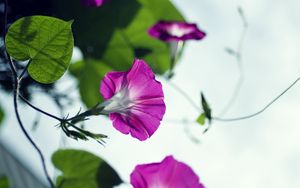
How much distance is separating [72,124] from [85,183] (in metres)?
0.31

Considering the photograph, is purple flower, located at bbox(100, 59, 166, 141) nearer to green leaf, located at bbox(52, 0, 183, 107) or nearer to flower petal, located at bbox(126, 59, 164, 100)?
flower petal, located at bbox(126, 59, 164, 100)

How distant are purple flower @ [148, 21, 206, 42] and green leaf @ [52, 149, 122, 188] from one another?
1.07ft

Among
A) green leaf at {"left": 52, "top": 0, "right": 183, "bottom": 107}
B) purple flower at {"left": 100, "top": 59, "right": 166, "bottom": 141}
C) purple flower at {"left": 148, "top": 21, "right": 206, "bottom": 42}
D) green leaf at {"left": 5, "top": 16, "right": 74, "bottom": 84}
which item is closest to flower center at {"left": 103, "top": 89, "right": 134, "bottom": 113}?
purple flower at {"left": 100, "top": 59, "right": 166, "bottom": 141}

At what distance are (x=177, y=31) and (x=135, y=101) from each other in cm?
50

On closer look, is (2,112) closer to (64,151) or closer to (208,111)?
(64,151)

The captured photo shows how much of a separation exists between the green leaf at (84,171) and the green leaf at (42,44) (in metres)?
0.32

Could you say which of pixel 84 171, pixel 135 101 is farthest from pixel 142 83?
pixel 84 171

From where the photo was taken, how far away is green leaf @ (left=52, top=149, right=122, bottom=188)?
86 cm

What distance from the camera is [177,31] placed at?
3.77 ft

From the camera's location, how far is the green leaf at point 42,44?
1.79 feet

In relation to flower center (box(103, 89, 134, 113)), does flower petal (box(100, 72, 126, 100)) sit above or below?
above

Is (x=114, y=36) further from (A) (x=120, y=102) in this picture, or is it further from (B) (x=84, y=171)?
(A) (x=120, y=102)

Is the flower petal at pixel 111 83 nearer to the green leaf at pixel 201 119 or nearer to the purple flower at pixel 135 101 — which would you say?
the purple flower at pixel 135 101

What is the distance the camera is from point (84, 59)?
1363 mm
